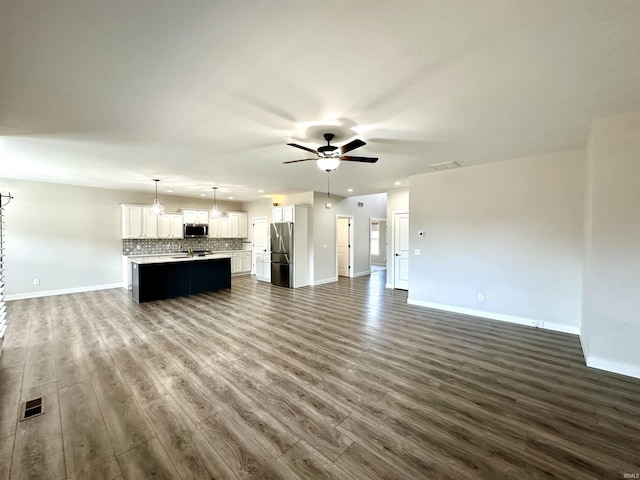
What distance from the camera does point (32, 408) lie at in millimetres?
2205

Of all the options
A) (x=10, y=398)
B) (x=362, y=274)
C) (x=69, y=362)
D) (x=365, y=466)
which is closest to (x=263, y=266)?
(x=362, y=274)

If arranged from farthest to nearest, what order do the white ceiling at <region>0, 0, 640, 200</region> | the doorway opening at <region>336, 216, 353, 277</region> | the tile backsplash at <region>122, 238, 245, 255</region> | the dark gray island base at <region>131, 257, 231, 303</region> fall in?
the doorway opening at <region>336, 216, 353, 277</region> < the tile backsplash at <region>122, 238, 245, 255</region> < the dark gray island base at <region>131, 257, 231, 303</region> < the white ceiling at <region>0, 0, 640, 200</region>

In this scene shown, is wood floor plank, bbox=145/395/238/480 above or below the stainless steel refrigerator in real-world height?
below

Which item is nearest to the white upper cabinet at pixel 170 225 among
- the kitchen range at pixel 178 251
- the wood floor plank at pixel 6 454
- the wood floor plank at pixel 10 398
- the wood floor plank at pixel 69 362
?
the kitchen range at pixel 178 251

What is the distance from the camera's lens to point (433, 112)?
262 cm

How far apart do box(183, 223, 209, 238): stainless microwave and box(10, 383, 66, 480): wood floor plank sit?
641 centimetres

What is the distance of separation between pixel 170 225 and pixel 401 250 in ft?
23.1

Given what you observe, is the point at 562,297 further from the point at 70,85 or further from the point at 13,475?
the point at 70,85

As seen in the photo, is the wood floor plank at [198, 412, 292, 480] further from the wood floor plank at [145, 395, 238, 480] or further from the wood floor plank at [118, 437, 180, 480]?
the wood floor plank at [118, 437, 180, 480]

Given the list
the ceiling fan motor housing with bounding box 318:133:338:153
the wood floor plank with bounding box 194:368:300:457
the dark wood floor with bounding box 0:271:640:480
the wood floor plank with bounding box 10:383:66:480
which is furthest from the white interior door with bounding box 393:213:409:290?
the wood floor plank with bounding box 10:383:66:480

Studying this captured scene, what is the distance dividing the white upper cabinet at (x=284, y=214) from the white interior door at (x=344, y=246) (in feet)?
7.61

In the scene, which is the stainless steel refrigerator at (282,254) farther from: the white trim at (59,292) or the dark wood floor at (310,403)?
the white trim at (59,292)

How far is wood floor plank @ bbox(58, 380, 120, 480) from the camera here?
5.31ft

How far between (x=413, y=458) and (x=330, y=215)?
6.81m
